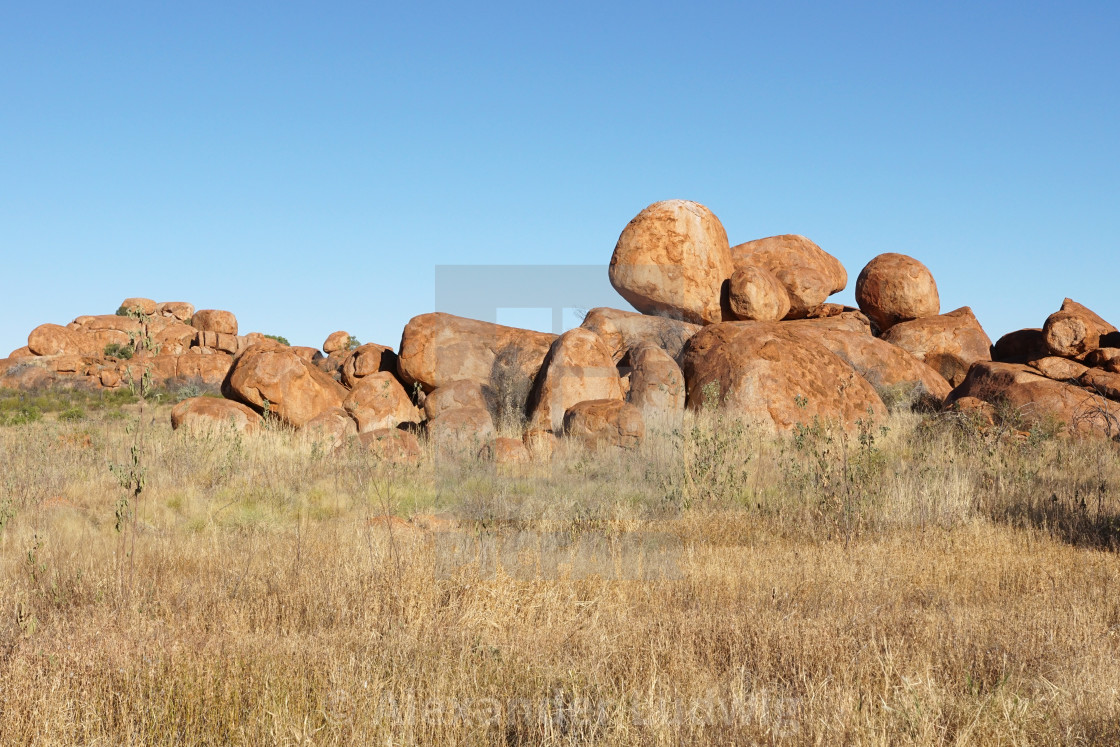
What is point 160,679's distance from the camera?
3.65 m

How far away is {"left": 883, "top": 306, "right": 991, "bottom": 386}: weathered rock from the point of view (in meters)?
21.9

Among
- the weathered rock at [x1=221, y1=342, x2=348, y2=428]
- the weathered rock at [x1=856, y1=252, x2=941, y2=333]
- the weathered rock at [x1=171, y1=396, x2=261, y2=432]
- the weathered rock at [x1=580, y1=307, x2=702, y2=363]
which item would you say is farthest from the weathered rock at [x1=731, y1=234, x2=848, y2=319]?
the weathered rock at [x1=171, y1=396, x2=261, y2=432]

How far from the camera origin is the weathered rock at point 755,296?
68.6ft

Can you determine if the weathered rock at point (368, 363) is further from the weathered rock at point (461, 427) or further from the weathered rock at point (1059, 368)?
the weathered rock at point (1059, 368)

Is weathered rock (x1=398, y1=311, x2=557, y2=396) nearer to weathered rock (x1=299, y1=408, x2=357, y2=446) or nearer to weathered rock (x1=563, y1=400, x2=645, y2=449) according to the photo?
weathered rock (x1=299, y1=408, x2=357, y2=446)

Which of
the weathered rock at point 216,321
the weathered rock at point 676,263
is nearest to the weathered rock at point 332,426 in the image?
the weathered rock at point 676,263

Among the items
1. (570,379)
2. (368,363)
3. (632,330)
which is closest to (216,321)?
(368,363)

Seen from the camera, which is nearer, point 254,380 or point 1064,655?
point 1064,655

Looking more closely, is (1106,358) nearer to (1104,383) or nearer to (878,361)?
(1104,383)

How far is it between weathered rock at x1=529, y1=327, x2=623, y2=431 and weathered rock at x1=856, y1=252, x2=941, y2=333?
473 inches

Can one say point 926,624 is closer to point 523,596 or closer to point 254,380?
point 523,596

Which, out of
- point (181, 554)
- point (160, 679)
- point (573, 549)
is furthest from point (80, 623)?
point (573, 549)

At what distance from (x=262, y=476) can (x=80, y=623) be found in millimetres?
5513

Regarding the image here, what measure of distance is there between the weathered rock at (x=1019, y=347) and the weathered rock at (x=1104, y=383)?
3.25 metres
